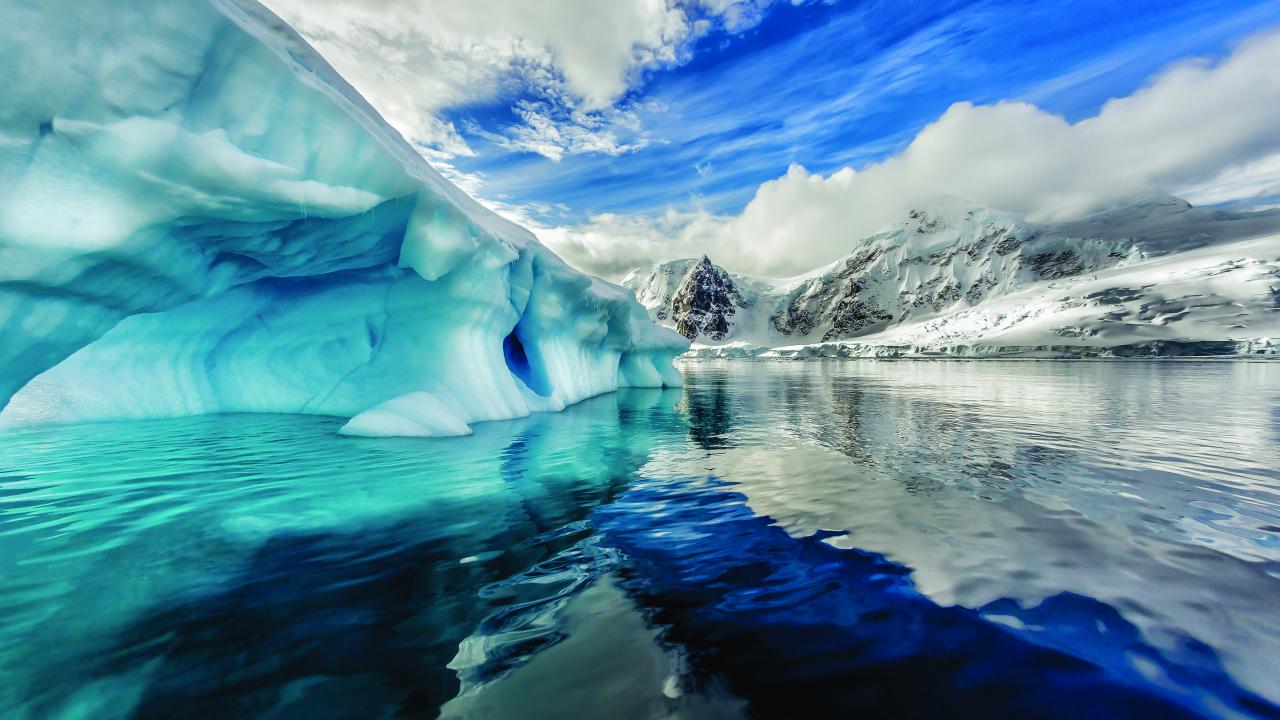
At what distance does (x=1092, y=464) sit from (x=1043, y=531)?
3542 mm

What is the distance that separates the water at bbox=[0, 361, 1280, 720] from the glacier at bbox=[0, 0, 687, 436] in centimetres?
249

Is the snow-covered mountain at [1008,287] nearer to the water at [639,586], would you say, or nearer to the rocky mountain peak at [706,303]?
the rocky mountain peak at [706,303]

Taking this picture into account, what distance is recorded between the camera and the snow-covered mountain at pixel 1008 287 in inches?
2537

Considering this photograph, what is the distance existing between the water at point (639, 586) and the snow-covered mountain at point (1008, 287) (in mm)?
73827

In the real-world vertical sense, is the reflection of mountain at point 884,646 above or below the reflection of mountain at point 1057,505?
above

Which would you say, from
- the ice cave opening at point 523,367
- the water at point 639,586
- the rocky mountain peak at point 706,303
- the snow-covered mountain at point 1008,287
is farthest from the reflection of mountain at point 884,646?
the rocky mountain peak at point 706,303

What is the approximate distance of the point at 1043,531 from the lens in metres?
4.03

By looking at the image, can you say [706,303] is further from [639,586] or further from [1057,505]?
[639,586]

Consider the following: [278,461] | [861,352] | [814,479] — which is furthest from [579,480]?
[861,352]

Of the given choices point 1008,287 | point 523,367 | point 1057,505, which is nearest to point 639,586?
point 1057,505

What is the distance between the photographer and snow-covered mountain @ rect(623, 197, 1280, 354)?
6444 cm

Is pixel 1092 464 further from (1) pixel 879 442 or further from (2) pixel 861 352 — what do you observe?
(2) pixel 861 352

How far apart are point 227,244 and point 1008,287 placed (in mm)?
162826

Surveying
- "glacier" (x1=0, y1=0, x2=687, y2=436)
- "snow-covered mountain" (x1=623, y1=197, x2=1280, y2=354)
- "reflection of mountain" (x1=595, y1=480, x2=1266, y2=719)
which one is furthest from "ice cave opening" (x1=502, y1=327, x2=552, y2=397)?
"snow-covered mountain" (x1=623, y1=197, x2=1280, y2=354)
